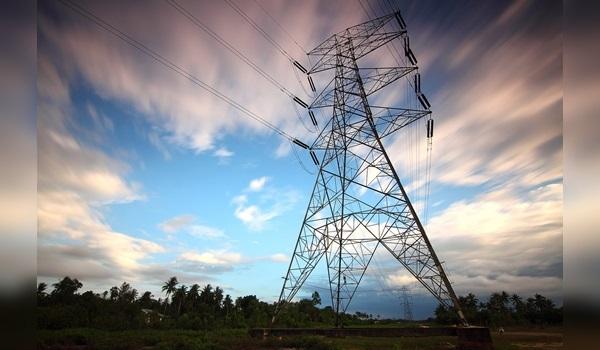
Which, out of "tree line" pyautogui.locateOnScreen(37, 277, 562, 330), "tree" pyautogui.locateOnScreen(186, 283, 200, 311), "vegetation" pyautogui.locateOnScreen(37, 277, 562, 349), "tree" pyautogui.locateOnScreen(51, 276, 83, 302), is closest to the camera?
"vegetation" pyautogui.locateOnScreen(37, 277, 562, 349)

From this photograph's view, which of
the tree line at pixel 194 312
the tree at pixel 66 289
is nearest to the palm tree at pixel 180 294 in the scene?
the tree line at pixel 194 312

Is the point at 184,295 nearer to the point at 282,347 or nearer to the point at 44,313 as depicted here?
the point at 44,313

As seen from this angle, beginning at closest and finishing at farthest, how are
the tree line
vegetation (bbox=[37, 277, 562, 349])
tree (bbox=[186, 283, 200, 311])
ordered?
vegetation (bbox=[37, 277, 562, 349]) → the tree line → tree (bbox=[186, 283, 200, 311])

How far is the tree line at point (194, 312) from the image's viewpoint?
1505 inches

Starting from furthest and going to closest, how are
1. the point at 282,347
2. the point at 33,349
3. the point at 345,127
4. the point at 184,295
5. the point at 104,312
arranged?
the point at 184,295 < the point at 104,312 < the point at 345,127 < the point at 282,347 < the point at 33,349

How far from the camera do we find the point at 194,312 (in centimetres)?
6359

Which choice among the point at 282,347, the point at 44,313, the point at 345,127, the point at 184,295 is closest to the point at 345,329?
the point at 282,347

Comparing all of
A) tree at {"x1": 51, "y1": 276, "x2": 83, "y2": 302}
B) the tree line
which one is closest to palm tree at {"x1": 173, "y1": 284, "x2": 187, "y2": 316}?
A: the tree line

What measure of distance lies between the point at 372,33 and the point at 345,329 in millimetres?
17303

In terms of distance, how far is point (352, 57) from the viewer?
24219mm

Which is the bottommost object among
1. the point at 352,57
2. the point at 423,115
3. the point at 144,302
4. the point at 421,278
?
the point at 144,302

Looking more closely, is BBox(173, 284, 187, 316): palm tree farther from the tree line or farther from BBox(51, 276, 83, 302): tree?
BBox(51, 276, 83, 302): tree

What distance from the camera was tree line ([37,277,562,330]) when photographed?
125 ft

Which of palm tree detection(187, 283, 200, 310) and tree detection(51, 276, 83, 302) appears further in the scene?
palm tree detection(187, 283, 200, 310)
